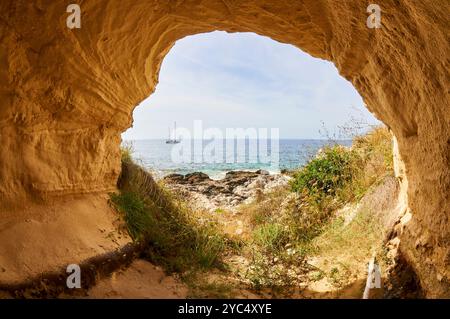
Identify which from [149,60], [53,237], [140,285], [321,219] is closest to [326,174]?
[321,219]

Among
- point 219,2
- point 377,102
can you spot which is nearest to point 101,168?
point 219,2

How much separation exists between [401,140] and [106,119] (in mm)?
3484

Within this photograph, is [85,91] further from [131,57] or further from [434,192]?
[434,192]

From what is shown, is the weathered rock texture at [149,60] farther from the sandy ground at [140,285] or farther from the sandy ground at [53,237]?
the sandy ground at [140,285]

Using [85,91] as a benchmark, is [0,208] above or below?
below

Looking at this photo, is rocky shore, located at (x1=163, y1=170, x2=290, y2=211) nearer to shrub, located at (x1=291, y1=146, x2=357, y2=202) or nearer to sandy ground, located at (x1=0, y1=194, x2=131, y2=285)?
shrub, located at (x1=291, y1=146, x2=357, y2=202)

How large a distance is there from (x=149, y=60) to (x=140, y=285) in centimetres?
276

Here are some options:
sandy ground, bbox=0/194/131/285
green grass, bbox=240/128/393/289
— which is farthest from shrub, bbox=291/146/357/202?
sandy ground, bbox=0/194/131/285

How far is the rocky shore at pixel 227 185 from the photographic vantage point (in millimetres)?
12133

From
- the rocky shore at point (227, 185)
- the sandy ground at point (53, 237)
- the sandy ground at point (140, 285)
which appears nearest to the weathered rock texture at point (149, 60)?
the sandy ground at point (53, 237)

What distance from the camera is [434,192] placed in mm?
2873

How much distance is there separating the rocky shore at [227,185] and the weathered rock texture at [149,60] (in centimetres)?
754

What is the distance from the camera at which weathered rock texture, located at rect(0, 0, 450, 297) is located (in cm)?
270

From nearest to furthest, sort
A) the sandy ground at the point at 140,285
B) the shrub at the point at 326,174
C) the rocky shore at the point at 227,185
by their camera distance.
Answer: the sandy ground at the point at 140,285 < the shrub at the point at 326,174 < the rocky shore at the point at 227,185
